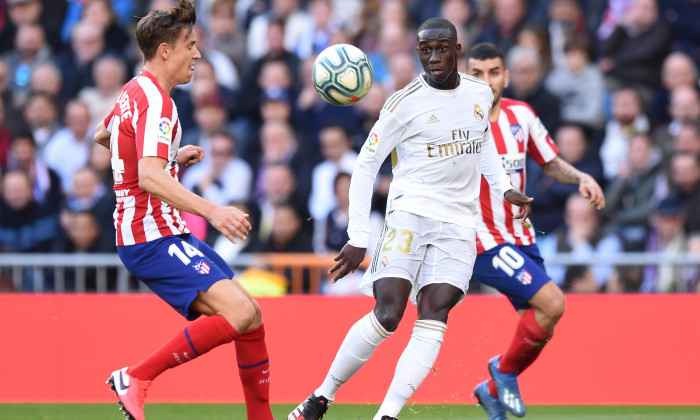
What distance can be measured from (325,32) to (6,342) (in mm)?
5199

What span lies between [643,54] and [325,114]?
316 cm

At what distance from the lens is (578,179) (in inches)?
263

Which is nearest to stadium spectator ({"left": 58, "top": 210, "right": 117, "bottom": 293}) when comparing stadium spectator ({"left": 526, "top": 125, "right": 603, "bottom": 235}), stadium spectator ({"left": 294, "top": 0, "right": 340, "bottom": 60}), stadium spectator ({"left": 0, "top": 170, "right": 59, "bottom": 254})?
stadium spectator ({"left": 0, "top": 170, "right": 59, "bottom": 254})

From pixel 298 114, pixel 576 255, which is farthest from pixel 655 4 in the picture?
pixel 298 114

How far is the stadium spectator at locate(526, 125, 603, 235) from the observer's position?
9.61 meters

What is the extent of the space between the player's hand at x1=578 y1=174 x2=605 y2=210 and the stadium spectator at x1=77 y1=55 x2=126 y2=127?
6366 millimetres

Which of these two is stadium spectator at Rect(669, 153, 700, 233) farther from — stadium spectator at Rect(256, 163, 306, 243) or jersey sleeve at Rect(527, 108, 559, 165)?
stadium spectator at Rect(256, 163, 306, 243)

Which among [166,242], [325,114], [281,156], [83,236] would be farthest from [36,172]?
[166,242]

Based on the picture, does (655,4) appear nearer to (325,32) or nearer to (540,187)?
(540,187)

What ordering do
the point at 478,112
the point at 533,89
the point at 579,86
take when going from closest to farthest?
the point at 478,112, the point at 533,89, the point at 579,86

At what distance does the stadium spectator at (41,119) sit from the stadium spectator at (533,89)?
16.0ft

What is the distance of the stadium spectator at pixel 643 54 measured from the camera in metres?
10.2

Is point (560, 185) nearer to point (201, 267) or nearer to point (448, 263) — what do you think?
point (448, 263)

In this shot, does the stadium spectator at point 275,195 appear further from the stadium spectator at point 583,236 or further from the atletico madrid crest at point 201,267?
the atletico madrid crest at point 201,267
